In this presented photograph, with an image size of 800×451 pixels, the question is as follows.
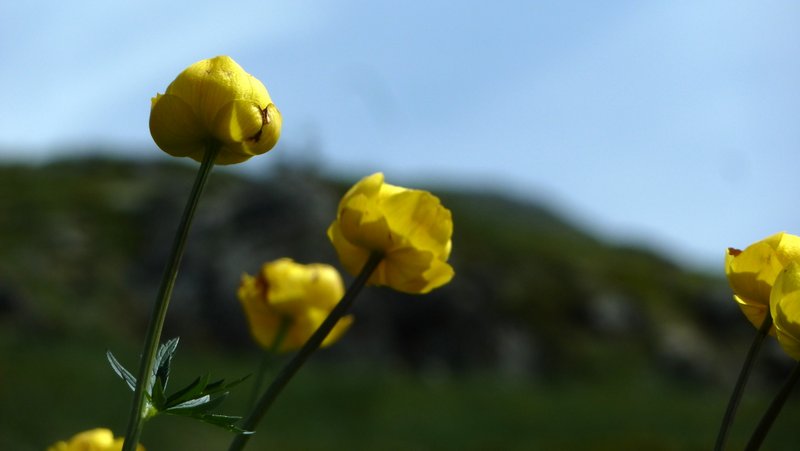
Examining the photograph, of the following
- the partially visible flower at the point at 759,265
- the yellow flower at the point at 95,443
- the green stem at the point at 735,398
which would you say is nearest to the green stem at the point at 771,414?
the green stem at the point at 735,398

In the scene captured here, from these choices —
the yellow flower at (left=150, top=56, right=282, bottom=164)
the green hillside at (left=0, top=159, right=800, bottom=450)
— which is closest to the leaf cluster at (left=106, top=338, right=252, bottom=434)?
the yellow flower at (left=150, top=56, right=282, bottom=164)

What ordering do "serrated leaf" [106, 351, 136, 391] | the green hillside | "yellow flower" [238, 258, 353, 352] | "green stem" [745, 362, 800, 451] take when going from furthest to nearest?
1. the green hillside
2. "yellow flower" [238, 258, 353, 352]
3. "serrated leaf" [106, 351, 136, 391]
4. "green stem" [745, 362, 800, 451]

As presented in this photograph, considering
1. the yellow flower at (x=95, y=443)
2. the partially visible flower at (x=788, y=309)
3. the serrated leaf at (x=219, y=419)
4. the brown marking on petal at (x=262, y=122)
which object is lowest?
Answer: the yellow flower at (x=95, y=443)

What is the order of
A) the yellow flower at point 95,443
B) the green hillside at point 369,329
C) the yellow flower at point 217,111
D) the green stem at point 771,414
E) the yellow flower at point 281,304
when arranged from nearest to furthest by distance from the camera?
1. the green stem at point 771,414
2. the yellow flower at point 217,111
3. the yellow flower at point 95,443
4. the yellow flower at point 281,304
5. the green hillside at point 369,329

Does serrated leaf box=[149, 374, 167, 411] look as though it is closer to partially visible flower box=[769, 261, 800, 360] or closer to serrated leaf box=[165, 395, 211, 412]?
serrated leaf box=[165, 395, 211, 412]

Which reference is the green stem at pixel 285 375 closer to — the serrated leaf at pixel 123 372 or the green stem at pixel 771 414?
the serrated leaf at pixel 123 372

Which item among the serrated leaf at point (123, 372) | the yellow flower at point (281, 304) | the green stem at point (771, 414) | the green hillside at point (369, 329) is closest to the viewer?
the green stem at point (771, 414)
